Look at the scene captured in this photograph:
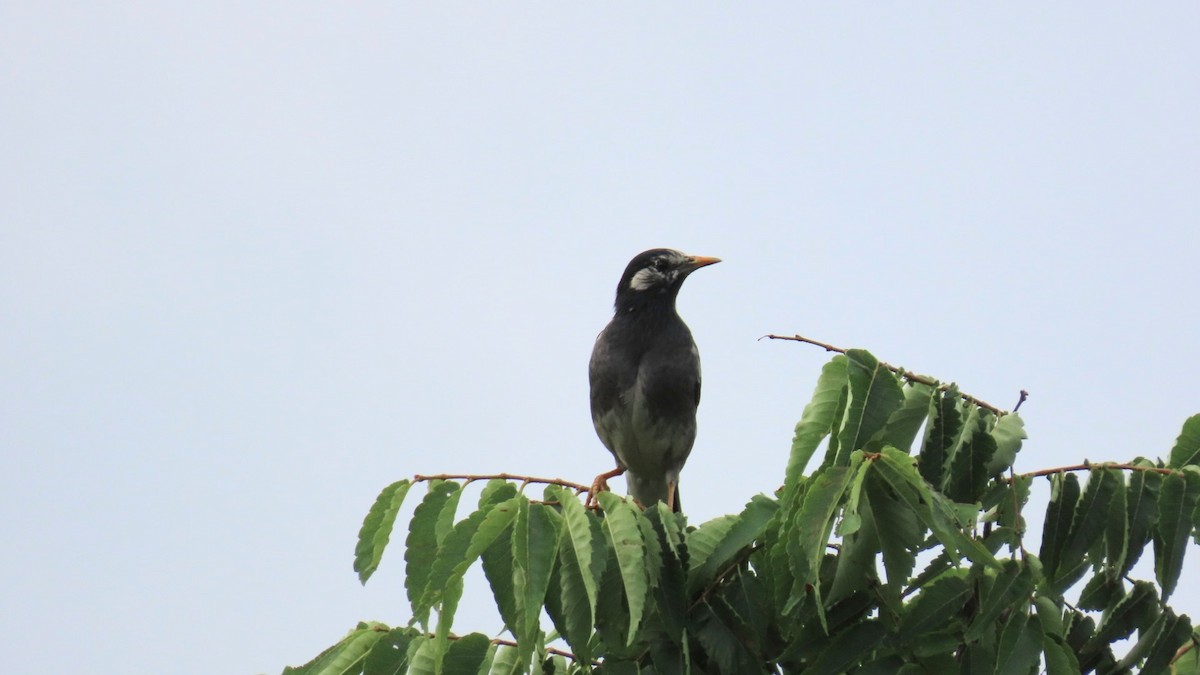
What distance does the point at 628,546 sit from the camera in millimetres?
3131

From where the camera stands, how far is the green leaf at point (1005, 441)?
3.37 m

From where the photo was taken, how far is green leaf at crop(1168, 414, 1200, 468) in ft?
10.7

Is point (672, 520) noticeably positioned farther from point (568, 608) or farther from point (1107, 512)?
point (1107, 512)

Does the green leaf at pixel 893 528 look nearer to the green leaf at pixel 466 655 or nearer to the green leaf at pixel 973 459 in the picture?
the green leaf at pixel 973 459

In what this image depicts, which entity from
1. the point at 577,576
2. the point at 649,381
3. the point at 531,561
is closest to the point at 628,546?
the point at 577,576

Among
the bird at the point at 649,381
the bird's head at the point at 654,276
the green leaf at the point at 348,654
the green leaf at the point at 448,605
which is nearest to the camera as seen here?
the green leaf at the point at 448,605

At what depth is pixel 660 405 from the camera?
7.58 m

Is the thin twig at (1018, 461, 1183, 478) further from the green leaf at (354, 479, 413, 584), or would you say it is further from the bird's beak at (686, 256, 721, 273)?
the bird's beak at (686, 256, 721, 273)

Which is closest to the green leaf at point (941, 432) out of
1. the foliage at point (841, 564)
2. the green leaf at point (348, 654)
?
the foliage at point (841, 564)

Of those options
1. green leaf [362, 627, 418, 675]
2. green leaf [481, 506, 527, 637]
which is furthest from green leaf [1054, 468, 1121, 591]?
green leaf [362, 627, 418, 675]

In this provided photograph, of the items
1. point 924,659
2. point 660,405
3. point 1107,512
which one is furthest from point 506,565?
point 660,405

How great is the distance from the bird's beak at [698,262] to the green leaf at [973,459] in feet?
16.3

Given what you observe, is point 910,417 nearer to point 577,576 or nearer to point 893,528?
point 893,528

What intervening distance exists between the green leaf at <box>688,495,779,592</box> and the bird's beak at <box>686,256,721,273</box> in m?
4.85
